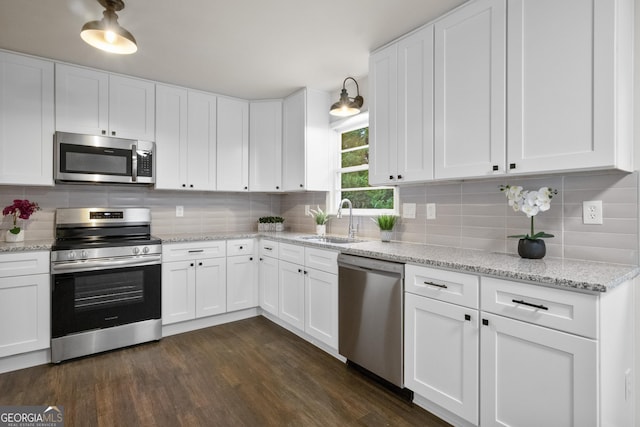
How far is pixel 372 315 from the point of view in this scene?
7.45 feet

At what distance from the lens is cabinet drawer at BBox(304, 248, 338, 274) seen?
262 centimetres

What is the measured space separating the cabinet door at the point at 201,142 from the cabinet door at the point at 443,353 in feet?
8.42

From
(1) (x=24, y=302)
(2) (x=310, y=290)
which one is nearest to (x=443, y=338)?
(2) (x=310, y=290)

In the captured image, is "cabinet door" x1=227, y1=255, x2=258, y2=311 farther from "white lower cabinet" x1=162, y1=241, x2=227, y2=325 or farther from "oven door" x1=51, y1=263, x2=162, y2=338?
"oven door" x1=51, y1=263, x2=162, y2=338

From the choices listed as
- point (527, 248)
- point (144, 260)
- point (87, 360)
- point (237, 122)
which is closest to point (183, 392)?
point (87, 360)

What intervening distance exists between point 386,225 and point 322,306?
2.80 feet

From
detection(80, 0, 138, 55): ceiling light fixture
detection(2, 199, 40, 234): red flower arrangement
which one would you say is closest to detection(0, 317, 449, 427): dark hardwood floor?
detection(2, 199, 40, 234): red flower arrangement

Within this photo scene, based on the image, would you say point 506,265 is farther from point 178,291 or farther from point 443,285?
point 178,291

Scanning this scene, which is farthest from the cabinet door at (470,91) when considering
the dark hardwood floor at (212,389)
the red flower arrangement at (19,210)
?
the red flower arrangement at (19,210)

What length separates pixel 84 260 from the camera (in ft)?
8.87

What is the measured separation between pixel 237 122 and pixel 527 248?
124 inches

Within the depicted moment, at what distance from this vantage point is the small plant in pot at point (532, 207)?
181 cm

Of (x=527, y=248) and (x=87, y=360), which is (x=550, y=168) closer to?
(x=527, y=248)

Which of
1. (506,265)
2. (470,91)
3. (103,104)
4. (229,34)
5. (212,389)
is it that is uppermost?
(229,34)
